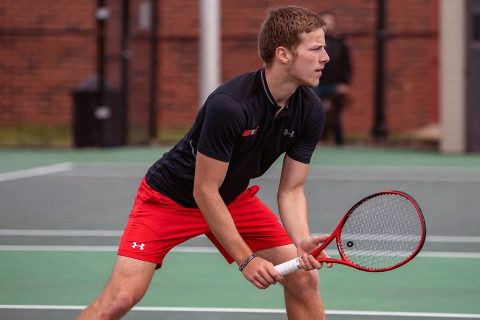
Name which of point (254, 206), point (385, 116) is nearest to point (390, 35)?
point (385, 116)

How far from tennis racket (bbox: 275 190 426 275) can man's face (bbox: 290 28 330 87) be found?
545 mm

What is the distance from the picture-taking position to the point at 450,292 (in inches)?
307

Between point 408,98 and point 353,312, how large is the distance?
14.1 metres

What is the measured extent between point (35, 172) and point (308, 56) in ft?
33.6

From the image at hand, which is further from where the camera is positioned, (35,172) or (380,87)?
(380,87)

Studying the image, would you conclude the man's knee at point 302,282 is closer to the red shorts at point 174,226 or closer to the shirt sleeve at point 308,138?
the red shorts at point 174,226

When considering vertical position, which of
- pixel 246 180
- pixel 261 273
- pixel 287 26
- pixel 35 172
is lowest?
pixel 35 172

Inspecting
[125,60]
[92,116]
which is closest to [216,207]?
[92,116]

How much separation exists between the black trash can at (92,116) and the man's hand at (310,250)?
13.2 m

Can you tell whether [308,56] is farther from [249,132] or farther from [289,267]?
[289,267]

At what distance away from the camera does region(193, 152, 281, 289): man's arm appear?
16.7 feet

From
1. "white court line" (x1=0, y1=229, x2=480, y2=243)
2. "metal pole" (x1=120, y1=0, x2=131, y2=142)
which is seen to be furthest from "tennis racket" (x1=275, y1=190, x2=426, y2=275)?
"metal pole" (x1=120, y1=0, x2=131, y2=142)

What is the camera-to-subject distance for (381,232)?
5414mm

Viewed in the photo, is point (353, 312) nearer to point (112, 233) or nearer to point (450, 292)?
point (450, 292)
